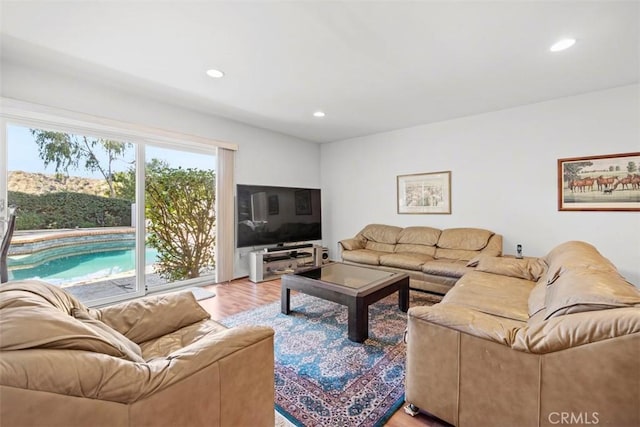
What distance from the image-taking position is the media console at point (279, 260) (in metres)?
4.28

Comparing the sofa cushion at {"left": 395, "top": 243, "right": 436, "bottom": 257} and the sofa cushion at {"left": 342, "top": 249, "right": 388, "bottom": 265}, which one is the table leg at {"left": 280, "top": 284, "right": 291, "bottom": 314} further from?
the sofa cushion at {"left": 395, "top": 243, "right": 436, "bottom": 257}

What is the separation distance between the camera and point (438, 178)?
436cm

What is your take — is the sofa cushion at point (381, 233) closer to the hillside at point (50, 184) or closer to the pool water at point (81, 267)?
the pool water at point (81, 267)

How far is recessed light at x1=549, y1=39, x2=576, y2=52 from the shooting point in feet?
7.27

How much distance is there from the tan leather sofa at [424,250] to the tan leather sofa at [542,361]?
1759 mm

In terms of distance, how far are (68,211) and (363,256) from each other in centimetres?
365

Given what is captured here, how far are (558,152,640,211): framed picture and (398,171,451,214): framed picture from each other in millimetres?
1353

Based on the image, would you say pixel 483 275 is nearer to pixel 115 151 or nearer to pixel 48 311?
pixel 48 311

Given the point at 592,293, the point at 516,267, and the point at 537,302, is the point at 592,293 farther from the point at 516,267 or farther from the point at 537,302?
the point at 516,267

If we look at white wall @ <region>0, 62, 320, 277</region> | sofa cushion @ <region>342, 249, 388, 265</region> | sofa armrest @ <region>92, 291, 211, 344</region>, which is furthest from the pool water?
sofa cushion @ <region>342, 249, 388, 265</region>

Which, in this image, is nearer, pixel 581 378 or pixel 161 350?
pixel 581 378

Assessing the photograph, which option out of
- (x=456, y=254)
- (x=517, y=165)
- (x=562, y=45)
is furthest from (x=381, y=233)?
(x=562, y=45)

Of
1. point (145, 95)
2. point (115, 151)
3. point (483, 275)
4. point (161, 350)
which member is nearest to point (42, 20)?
point (145, 95)

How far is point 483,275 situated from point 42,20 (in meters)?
4.21
